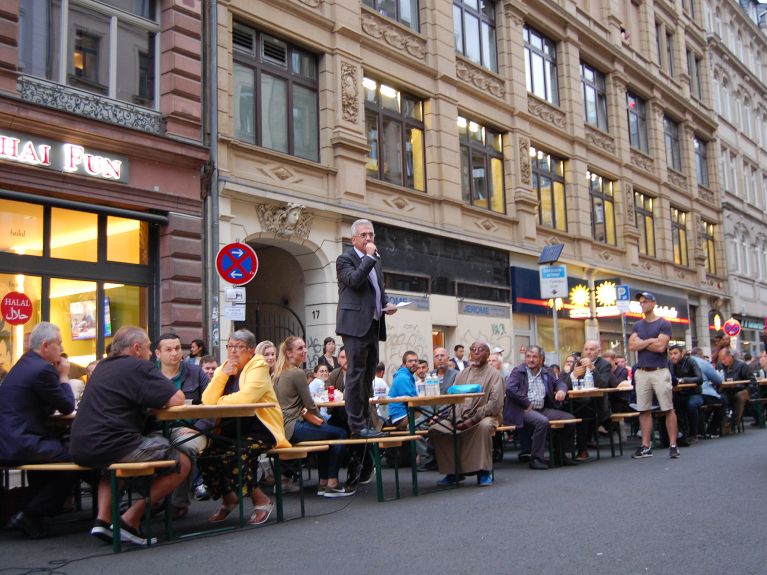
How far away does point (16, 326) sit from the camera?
39.2 feet

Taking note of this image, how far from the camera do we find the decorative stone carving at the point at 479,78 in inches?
823

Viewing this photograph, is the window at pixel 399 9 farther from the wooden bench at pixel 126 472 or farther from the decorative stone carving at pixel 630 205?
the wooden bench at pixel 126 472

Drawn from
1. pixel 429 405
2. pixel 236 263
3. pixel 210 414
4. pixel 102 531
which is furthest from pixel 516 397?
pixel 102 531

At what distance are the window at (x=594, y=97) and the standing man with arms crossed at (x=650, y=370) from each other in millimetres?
16971

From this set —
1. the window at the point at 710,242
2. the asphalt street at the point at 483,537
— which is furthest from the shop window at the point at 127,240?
the window at the point at 710,242

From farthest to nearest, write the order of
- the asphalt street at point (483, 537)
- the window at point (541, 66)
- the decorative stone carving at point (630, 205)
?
the decorative stone carving at point (630, 205)
the window at point (541, 66)
the asphalt street at point (483, 537)

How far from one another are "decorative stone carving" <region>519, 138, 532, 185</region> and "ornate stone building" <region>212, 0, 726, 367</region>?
0.26 ft

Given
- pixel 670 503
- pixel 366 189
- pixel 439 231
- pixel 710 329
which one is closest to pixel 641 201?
pixel 710 329

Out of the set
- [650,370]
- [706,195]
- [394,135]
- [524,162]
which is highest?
[706,195]

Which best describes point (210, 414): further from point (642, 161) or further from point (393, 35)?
point (642, 161)

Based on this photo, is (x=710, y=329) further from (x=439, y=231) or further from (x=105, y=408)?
(x=105, y=408)

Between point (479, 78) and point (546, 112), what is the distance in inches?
143

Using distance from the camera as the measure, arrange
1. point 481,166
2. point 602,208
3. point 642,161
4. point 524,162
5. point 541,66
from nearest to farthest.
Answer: point 481,166
point 524,162
point 541,66
point 602,208
point 642,161

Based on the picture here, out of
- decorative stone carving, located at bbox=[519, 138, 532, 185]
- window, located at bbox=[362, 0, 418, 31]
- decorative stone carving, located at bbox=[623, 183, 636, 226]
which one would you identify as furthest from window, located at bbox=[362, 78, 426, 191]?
decorative stone carving, located at bbox=[623, 183, 636, 226]
